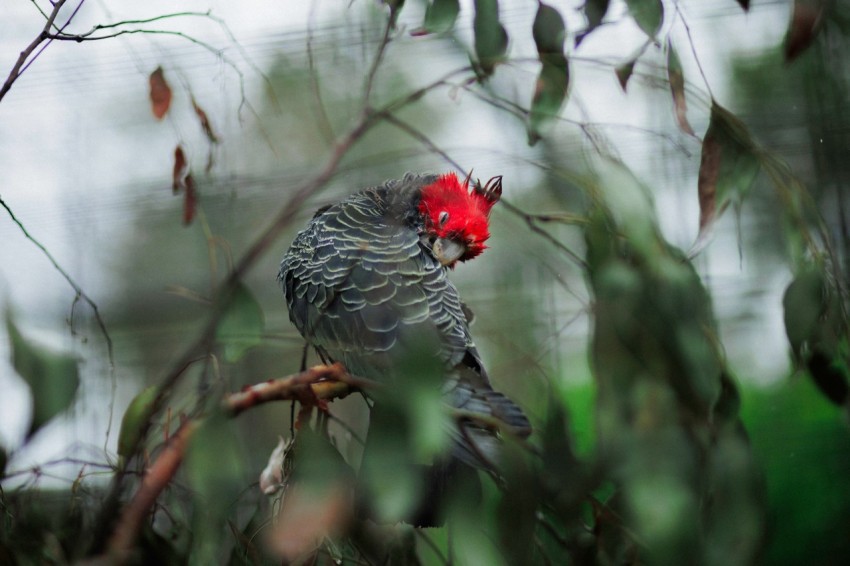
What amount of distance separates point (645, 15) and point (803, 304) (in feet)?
0.85

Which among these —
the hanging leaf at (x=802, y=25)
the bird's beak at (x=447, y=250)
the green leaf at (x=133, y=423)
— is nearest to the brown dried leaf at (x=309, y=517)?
the green leaf at (x=133, y=423)

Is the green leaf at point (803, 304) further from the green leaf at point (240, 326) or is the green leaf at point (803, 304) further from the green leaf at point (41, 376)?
the green leaf at point (41, 376)

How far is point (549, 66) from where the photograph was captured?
622 mm

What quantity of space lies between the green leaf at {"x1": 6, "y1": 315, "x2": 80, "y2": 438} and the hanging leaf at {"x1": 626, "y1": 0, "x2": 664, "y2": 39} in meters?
0.51

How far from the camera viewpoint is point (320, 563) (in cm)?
62

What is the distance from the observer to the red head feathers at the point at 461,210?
66 cm

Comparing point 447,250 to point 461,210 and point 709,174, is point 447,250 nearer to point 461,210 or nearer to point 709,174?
point 461,210

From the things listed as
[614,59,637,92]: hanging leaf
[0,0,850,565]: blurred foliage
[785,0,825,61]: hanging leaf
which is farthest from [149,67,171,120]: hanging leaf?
[785,0,825,61]: hanging leaf

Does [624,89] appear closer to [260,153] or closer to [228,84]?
[228,84]

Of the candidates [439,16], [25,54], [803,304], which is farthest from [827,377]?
→ [25,54]

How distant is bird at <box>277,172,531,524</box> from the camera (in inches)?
20.4

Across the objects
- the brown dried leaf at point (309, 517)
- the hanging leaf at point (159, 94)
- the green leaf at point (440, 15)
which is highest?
the green leaf at point (440, 15)

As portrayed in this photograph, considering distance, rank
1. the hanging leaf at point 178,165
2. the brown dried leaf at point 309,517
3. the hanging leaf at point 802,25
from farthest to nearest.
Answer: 1. the hanging leaf at point 178,165
2. the hanging leaf at point 802,25
3. the brown dried leaf at point 309,517

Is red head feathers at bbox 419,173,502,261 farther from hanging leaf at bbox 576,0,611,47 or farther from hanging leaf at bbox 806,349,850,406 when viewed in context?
hanging leaf at bbox 806,349,850,406
